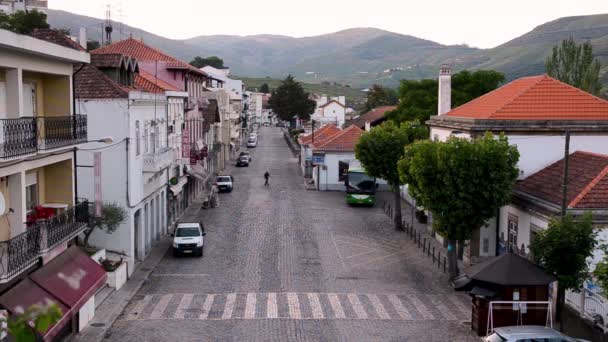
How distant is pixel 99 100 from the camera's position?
28.6 metres

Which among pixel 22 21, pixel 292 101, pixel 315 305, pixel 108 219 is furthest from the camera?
pixel 292 101

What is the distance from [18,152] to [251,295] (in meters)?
12.0

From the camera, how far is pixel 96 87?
2881 centimetres

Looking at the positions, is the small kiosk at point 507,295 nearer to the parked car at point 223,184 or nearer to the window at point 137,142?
the window at point 137,142

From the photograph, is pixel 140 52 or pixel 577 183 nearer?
pixel 577 183

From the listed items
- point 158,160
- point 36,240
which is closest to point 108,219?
point 158,160

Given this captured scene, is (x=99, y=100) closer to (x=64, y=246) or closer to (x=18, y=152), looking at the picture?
(x=64, y=246)

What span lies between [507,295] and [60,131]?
46.5ft

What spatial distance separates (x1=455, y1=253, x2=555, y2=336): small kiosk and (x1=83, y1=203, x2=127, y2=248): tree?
14.4 meters

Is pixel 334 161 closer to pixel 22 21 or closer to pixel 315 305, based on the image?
pixel 315 305

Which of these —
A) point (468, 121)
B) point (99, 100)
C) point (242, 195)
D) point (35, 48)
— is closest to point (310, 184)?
point (242, 195)

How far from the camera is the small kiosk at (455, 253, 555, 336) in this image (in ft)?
70.5

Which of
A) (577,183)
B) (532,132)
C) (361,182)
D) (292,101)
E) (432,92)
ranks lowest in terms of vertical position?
(361,182)

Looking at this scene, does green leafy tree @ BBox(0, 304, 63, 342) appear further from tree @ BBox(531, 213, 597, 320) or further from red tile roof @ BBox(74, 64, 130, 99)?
red tile roof @ BBox(74, 64, 130, 99)
